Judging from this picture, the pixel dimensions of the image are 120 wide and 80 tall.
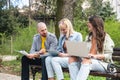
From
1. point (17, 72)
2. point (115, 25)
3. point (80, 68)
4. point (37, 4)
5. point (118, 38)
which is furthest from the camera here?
point (37, 4)

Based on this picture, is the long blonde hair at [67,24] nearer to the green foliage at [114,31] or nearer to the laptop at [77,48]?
the laptop at [77,48]

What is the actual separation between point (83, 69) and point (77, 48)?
336mm

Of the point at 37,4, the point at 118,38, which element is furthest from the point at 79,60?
the point at 37,4

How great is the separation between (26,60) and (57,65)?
3.02 ft

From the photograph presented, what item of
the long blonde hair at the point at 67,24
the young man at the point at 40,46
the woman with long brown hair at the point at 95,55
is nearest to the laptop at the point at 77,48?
the woman with long brown hair at the point at 95,55

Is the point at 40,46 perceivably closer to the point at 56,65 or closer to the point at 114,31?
the point at 56,65

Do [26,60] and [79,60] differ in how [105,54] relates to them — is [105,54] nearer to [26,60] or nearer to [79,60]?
[79,60]

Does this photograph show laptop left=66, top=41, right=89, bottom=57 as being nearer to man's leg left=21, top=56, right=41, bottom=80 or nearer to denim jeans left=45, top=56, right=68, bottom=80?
denim jeans left=45, top=56, right=68, bottom=80

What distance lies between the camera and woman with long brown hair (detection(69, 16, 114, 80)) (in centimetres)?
661

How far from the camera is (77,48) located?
6.61 meters

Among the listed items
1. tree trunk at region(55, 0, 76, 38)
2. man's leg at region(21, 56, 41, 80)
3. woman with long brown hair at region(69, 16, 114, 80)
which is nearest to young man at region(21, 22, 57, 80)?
man's leg at region(21, 56, 41, 80)

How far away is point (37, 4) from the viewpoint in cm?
3228

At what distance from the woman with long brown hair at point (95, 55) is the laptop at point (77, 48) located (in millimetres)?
104

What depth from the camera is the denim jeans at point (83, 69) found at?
6.59 meters
